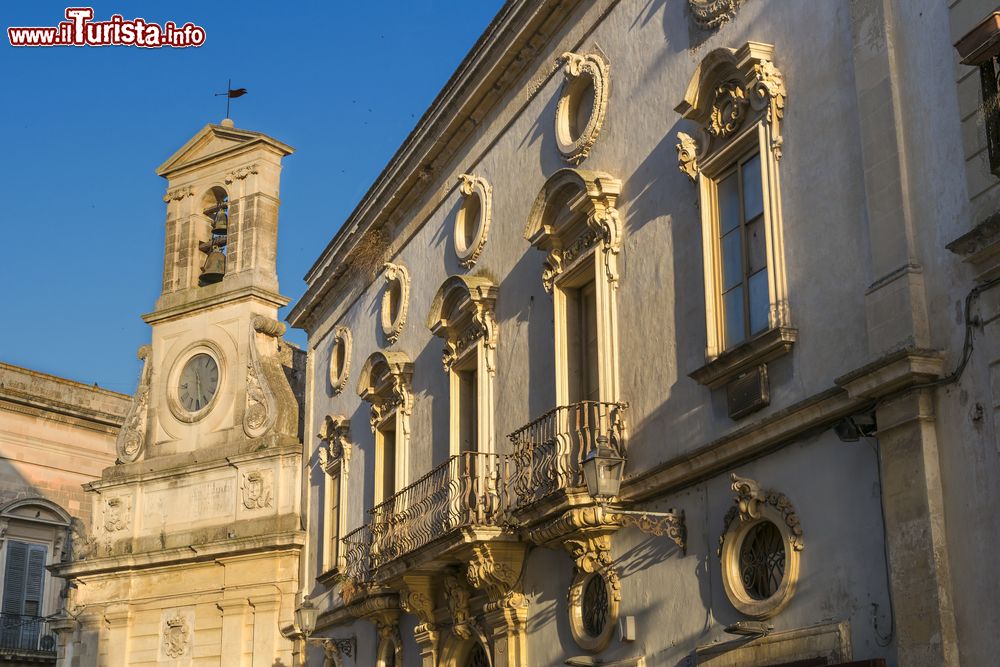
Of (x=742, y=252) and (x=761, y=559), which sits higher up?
(x=742, y=252)

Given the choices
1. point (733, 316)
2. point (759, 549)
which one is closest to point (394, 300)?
point (733, 316)

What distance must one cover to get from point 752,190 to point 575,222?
3116mm

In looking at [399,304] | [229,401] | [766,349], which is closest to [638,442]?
[766,349]

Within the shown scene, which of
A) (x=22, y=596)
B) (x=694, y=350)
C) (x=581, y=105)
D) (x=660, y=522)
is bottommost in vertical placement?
(x=660, y=522)

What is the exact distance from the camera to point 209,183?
28.8 metres

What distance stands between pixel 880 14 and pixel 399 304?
1156cm

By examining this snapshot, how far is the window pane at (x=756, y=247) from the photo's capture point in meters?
11.7

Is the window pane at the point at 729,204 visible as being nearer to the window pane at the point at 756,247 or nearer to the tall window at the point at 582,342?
the window pane at the point at 756,247

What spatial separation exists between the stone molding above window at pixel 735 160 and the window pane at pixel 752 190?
0.08 m

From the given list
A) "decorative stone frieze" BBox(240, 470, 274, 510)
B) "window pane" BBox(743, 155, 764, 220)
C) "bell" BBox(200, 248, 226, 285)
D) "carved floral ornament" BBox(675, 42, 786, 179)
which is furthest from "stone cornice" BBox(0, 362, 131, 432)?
"window pane" BBox(743, 155, 764, 220)

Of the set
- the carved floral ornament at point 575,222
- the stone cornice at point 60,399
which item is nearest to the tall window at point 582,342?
the carved floral ornament at point 575,222

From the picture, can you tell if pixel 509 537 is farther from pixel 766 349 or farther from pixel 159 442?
pixel 159 442

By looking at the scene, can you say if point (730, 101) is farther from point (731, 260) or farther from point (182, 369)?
point (182, 369)

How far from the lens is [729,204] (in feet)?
40.5
